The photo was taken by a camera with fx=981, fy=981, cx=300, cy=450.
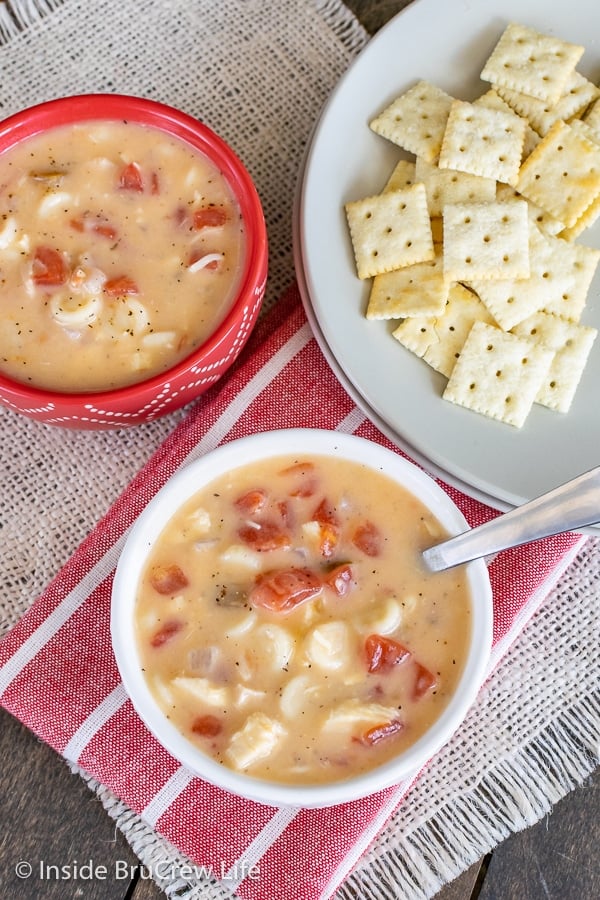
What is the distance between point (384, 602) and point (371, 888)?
0.82 meters

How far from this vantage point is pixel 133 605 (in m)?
2.11

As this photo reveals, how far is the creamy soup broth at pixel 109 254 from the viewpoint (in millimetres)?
2213

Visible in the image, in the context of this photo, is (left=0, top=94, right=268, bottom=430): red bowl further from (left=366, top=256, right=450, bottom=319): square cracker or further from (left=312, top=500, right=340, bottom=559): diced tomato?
(left=312, top=500, right=340, bottom=559): diced tomato

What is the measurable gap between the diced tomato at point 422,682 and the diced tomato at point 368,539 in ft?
0.84

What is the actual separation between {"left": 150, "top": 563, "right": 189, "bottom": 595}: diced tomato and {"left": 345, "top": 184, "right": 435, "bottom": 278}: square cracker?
866 mm

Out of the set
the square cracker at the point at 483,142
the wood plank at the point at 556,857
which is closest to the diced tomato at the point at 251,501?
the square cracker at the point at 483,142

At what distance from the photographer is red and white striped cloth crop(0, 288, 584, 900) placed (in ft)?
7.53

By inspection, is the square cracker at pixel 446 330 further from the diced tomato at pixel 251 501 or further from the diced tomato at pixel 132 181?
the diced tomato at pixel 132 181

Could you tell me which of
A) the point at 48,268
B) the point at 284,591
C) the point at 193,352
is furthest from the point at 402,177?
the point at 284,591

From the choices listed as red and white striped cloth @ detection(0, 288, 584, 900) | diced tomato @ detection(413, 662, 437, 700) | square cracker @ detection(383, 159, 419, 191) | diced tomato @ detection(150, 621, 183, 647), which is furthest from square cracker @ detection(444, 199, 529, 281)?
diced tomato @ detection(150, 621, 183, 647)

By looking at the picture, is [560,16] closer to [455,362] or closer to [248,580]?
[455,362]

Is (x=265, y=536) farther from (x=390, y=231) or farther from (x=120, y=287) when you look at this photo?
(x=390, y=231)

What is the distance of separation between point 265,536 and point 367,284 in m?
0.72

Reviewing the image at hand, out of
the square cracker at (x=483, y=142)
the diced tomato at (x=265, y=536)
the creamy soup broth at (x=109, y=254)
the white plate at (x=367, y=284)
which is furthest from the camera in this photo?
the square cracker at (x=483, y=142)
